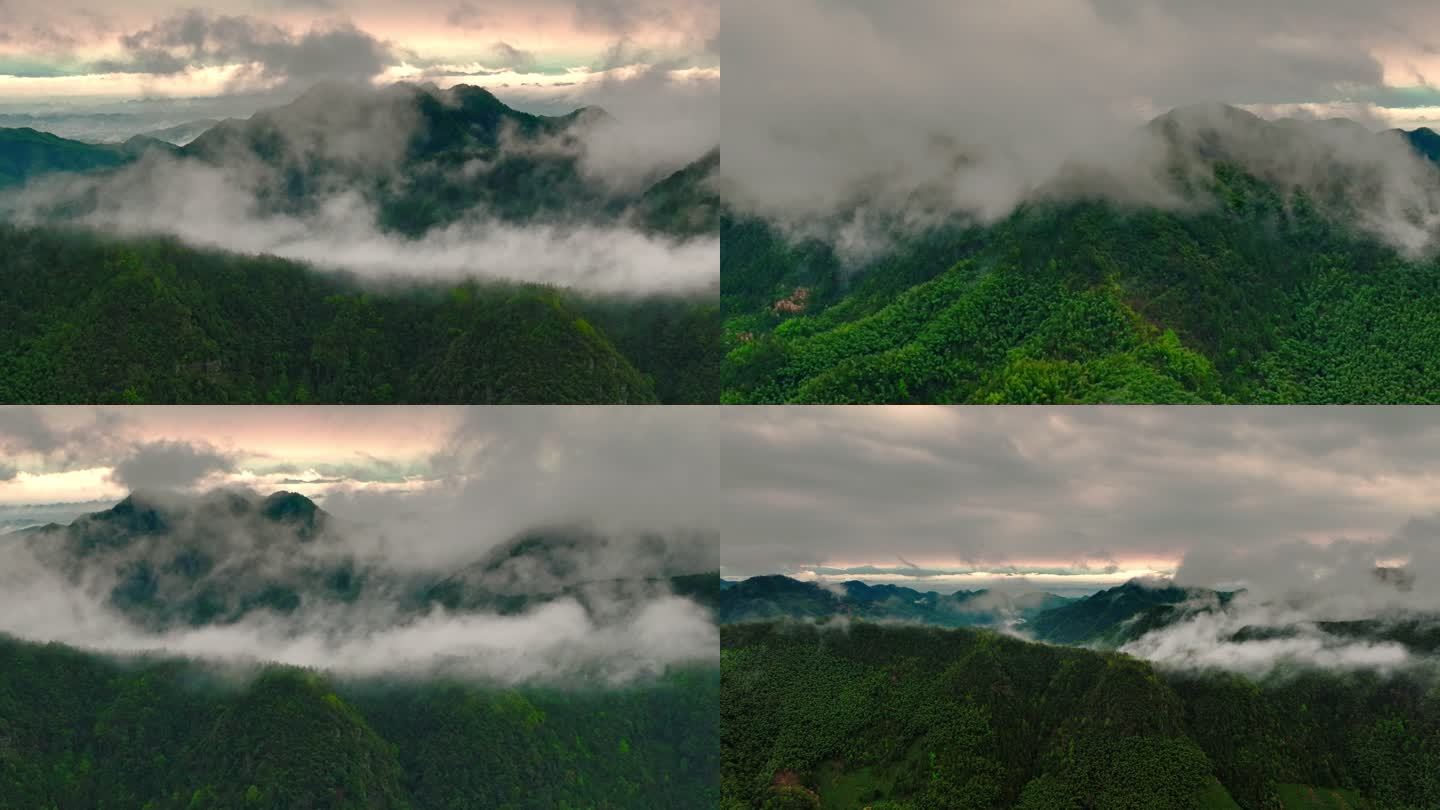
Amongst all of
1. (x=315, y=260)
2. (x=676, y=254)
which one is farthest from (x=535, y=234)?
(x=315, y=260)

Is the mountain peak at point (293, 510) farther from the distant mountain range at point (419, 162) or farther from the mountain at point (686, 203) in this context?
the mountain at point (686, 203)

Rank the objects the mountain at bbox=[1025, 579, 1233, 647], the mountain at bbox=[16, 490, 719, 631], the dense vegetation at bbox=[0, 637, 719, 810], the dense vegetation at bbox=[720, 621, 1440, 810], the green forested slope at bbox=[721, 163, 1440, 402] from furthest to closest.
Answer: the mountain at bbox=[16, 490, 719, 631] < the dense vegetation at bbox=[0, 637, 719, 810] < the mountain at bbox=[1025, 579, 1233, 647] < the dense vegetation at bbox=[720, 621, 1440, 810] < the green forested slope at bbox=[721, 163, 1440, 402]

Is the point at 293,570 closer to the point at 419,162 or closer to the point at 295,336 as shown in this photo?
the point at 295,336

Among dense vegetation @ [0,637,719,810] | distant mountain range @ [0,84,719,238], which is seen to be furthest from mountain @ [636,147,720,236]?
dense vegetation @ [0,637,719,810]

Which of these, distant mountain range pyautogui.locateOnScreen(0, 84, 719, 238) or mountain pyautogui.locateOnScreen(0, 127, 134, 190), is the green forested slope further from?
mountain pyautogui.locateOnScreen(0, 127, 134, 190)

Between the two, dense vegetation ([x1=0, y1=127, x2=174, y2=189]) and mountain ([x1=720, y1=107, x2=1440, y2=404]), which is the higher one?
dense vegetation ([x1=0, y1=127, x2=174, y2=189])

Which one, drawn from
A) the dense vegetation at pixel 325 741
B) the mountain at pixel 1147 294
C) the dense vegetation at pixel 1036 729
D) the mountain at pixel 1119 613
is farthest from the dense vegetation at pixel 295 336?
the mountain at pixel 1119 613

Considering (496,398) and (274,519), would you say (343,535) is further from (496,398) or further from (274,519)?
(496,398)
